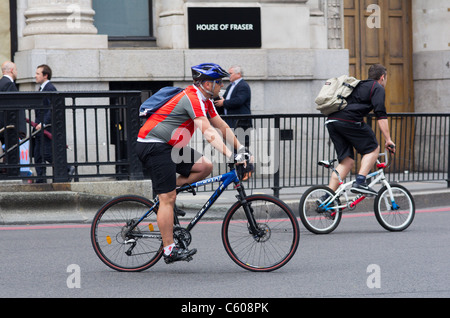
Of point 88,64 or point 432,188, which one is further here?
point 88,64

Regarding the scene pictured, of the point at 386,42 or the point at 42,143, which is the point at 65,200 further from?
the point at 386,42

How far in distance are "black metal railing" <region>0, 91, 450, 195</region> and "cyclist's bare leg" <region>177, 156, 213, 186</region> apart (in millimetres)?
3770

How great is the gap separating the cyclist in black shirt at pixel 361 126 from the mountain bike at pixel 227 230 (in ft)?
9.55

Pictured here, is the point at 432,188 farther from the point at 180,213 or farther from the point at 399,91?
the point at 180,213

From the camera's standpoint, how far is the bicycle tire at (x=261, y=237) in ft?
24.5

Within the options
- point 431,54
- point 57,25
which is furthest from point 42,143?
point 431,54

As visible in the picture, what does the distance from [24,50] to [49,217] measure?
467cm

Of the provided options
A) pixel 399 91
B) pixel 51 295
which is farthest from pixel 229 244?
pixel 399 91

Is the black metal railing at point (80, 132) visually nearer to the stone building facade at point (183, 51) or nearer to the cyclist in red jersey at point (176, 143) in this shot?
the stone building facade at point (183, 51)

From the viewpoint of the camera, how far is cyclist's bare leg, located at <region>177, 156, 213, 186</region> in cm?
753

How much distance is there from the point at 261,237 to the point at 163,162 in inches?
39.3

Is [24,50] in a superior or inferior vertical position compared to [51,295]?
superior

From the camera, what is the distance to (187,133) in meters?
7.52

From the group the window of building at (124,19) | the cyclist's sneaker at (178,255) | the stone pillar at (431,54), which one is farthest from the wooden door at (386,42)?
the cyclist's sneaker at (178,255)
